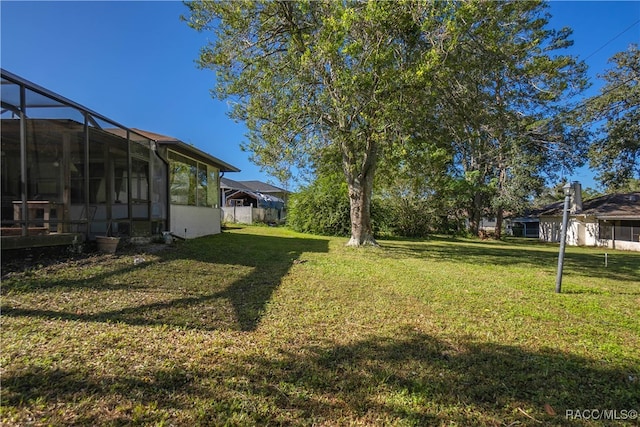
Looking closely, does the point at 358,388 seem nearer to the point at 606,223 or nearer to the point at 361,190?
the point at 361,190

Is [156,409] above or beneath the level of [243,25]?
beneath

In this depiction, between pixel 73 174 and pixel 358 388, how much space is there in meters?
6.63

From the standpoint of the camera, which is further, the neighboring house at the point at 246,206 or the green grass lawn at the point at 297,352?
the neighboring house at the point at 246,206

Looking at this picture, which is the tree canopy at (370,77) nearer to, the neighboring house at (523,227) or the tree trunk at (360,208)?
the tree trunk at (360,208)

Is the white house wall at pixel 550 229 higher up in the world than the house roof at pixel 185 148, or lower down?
lower down

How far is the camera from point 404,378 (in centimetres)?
255

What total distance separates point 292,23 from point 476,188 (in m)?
17.9

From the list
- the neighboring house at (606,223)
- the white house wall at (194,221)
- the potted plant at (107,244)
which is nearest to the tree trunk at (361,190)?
the white house wall at (194,221)

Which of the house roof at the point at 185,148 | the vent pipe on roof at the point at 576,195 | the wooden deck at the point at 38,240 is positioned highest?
the house roof at the point at 185,148

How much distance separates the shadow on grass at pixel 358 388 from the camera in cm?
207

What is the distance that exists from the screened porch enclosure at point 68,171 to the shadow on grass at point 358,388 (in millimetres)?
4086

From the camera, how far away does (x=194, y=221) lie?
11.9m

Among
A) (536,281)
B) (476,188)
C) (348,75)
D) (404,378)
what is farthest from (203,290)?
(476,188)

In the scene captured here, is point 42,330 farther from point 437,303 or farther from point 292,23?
point 292,23
